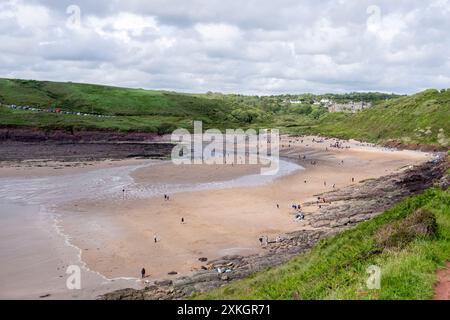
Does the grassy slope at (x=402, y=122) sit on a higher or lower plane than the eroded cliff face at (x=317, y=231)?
higher

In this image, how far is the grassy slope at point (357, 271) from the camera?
42.0 ft

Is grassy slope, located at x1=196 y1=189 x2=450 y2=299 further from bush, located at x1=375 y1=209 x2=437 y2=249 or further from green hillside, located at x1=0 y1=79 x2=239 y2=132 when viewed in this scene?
green hillside, located at x1=0 y1=79 x2=239 y2=132

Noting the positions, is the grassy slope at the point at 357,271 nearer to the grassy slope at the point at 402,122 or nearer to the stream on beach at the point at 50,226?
the stream on beach at the point at 50,226

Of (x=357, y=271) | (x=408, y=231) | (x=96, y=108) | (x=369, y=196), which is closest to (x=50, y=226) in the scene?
(x=357, y=271)

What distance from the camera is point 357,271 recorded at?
1495 cm

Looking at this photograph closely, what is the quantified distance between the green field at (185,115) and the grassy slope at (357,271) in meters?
85.1

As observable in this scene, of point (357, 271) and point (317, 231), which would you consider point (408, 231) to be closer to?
point (357, 271)

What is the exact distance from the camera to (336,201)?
4588 centimetres

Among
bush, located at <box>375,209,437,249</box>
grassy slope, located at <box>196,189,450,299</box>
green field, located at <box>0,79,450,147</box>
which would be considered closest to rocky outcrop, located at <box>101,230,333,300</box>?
grassy slope, located at <box>196,189,450,299</box>

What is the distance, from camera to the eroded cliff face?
2314 centimetres

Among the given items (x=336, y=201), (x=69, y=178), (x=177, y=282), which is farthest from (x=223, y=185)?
(x=177, y=282)

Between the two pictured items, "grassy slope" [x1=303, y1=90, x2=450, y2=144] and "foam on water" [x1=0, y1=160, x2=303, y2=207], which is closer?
"foam on water" [x1=0, y1=160, x2=303, y2=207]

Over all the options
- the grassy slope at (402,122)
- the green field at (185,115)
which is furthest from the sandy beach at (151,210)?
the green field at (185,115)

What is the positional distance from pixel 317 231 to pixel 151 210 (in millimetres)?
17711
